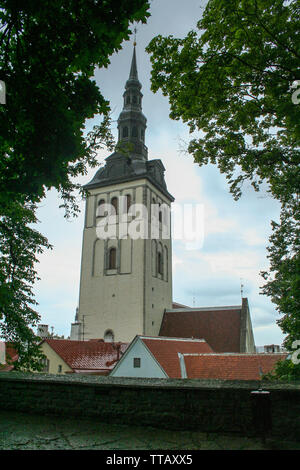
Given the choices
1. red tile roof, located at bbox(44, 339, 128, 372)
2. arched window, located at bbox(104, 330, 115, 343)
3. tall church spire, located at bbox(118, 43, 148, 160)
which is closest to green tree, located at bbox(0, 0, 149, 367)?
red tile roof, located at bbox(44, 339, 128, 372)

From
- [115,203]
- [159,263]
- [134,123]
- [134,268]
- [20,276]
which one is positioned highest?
[134,123]

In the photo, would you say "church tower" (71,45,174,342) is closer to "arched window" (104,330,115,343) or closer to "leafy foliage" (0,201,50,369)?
"arched window" (104,330,115,343)

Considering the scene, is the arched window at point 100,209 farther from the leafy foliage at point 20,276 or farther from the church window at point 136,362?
the leafy foliage at point 20,276

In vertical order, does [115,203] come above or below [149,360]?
above

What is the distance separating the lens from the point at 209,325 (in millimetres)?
31312

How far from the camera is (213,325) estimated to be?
1230 inches

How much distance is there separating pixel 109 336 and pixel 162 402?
26719mm

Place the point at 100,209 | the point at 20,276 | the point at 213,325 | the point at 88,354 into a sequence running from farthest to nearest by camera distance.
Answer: the point at 100,209 < the point at 213,325 < the point at 88,354 < the point at 20,276

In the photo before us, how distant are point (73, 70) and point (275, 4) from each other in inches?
181

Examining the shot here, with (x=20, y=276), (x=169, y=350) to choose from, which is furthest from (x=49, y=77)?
(x=169, y=350)

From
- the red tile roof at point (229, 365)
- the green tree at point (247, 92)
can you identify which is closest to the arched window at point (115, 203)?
the red tile roof at point (229, 365)

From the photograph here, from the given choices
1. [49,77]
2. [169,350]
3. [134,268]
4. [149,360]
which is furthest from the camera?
[134,268]

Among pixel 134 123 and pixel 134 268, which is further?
pixel 134 123

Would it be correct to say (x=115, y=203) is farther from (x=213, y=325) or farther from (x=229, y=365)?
(x=229, y=365)
